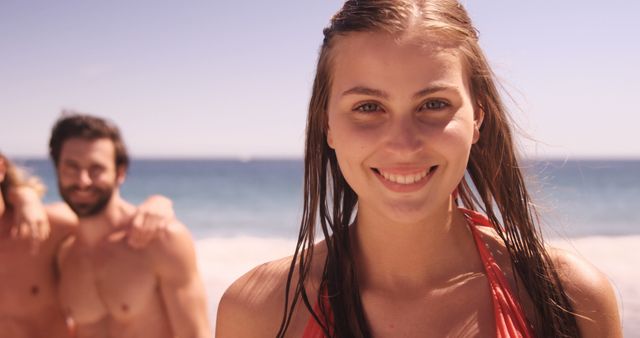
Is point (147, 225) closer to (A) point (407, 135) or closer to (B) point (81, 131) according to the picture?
(B) point (81, 131)

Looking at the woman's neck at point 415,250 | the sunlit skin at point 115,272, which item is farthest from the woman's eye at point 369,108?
the sunlit skin at point 115,272

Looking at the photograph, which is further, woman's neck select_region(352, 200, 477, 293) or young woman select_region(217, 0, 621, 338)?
woman's neck select_region(352, 200, 477, 293)

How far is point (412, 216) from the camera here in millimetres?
1675

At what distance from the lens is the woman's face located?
1.61 metres

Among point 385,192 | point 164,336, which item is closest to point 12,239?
point 164,336

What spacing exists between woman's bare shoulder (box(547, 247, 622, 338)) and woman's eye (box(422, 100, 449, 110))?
0.60 meters

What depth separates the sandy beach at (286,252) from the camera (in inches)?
291

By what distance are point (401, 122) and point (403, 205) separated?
0.22 m

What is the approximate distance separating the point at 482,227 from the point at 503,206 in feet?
0.31

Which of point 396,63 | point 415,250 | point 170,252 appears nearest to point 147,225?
point 170,252

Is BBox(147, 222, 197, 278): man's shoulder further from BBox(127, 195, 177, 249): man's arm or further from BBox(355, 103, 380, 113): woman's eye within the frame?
BBox(355, 103, 380, 113): woman's eye

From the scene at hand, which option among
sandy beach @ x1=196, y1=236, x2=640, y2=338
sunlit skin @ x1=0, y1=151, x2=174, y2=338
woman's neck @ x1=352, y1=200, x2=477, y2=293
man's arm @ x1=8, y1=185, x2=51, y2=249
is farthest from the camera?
sandy beach @ x1=196, y1=236, x2=640, y2=338

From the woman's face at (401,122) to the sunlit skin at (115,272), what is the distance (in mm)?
2968

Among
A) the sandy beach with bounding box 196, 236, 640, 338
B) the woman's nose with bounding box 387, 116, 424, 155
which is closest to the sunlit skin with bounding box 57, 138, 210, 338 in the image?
the sandy beach with bounding box 196, 236, 640, 338
